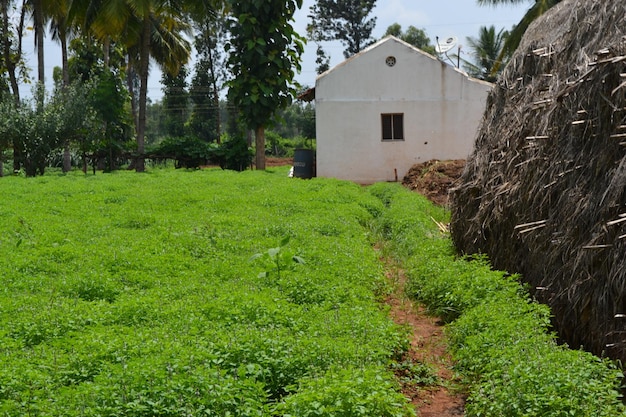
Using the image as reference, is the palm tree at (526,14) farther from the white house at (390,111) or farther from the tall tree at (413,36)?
the tall tree at (413,36)

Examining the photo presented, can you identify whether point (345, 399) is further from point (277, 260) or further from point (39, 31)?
point (39, 31)

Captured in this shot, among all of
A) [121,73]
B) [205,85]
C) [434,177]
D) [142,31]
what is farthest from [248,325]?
[205,85]

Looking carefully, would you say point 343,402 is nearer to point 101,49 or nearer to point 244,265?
point 244,265

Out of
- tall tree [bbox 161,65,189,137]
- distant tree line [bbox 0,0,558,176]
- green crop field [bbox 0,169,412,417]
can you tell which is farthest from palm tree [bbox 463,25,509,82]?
green crop field [bbox 0,169,412,417]

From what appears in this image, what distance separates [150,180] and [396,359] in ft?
55.0

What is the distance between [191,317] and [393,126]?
2078cm

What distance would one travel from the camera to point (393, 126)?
2669 centimetres

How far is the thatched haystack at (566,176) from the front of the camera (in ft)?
20.7

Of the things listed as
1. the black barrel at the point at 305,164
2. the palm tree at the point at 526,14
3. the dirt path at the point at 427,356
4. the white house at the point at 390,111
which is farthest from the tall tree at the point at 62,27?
the dirt path at the point at 427,356

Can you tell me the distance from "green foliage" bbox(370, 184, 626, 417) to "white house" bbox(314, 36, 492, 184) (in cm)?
1596

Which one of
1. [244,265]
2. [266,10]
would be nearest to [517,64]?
[244,265]

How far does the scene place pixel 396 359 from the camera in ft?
22.5

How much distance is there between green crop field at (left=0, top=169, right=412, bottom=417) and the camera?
4.88 metres

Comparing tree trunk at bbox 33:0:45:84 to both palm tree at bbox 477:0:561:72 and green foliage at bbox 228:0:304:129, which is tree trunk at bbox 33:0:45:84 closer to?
green foliage at bbox 228:0:304:129
